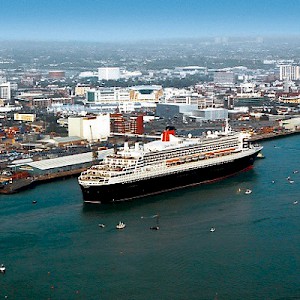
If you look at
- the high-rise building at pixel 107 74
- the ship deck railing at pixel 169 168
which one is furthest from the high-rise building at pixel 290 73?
the ship deck railing at pixel 169 168

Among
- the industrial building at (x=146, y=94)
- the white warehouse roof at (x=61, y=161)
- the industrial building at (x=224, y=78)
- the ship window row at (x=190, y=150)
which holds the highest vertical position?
the industrial building at (x=224, y=78)

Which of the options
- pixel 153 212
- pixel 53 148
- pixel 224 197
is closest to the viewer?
pixel 153 212

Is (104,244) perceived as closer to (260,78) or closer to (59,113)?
(59,113)

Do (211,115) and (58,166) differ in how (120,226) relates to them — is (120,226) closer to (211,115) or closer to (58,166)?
(58,166)

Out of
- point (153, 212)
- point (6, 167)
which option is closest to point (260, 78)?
point (6, 167)

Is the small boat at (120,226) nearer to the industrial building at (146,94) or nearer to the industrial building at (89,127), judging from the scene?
the industrial building at (89,127)

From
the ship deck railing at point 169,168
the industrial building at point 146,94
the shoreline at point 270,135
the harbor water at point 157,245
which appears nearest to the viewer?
the harbor water at point 157,245

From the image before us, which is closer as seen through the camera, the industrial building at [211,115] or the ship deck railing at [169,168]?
the ship deck railing at [169,168]
